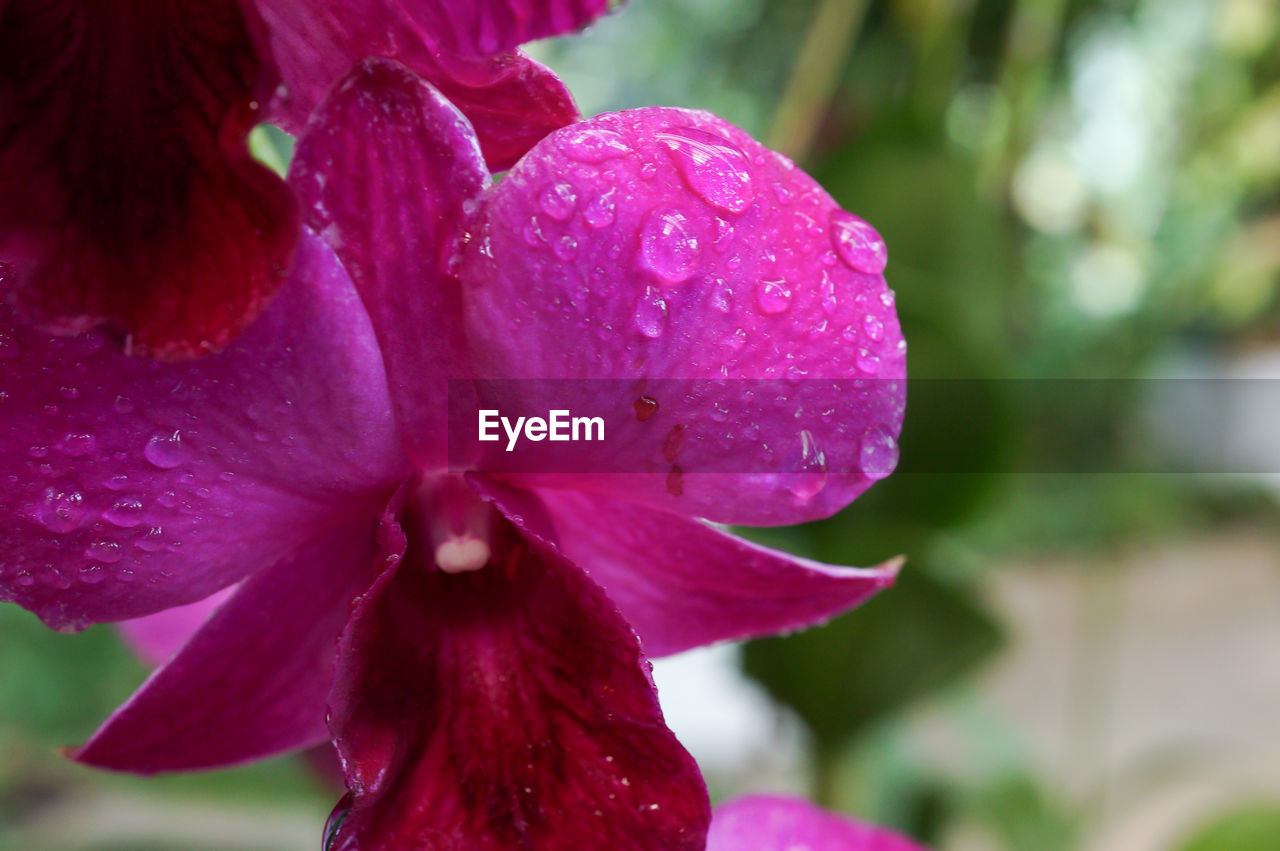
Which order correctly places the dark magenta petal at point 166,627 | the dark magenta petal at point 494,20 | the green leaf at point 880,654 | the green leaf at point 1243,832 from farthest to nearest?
1. the green leaf at point 1243,832
2. the green leaf at point 880,654
3. the dark magenta petal at point 166,627
4. the dark magenta petal at point 494,20

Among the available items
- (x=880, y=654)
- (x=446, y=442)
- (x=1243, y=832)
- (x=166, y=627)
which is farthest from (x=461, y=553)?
(x=1243, y=832)

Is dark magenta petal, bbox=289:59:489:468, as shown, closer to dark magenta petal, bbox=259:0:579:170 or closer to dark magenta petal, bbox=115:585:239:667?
dark magenta petal, bbox=259:0:579:170

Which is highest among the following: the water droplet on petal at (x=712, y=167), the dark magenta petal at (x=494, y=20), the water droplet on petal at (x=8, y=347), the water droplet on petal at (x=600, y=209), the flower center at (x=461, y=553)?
the dark magenta petal at (x=494, y=20)

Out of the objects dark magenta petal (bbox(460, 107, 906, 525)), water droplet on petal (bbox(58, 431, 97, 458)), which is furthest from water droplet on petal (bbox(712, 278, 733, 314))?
water droplet on petal (bbox(58, 431, 97, 458))

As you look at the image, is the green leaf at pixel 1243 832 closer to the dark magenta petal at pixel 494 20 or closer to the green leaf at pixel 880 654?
the green leaf at pixel 880 654

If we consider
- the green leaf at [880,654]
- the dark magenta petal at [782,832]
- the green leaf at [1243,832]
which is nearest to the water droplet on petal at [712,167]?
the dark magenta petal at [782,832]

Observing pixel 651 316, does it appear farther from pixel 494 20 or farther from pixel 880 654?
pixel 880 654
